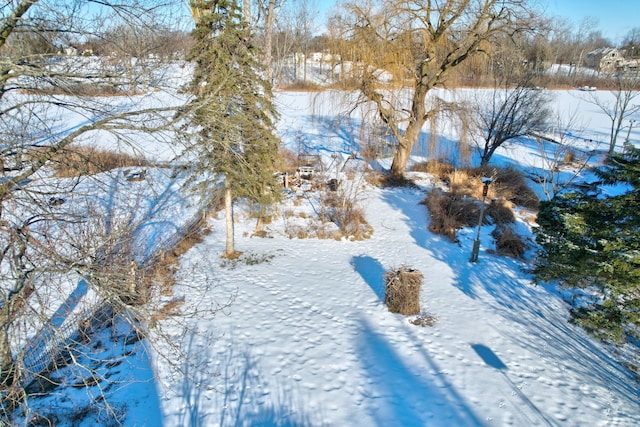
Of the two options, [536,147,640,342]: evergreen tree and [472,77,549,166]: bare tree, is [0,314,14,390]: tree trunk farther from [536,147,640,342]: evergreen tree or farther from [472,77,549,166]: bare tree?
[472,77,549,166]: bare tree

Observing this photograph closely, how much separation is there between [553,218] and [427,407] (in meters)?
5.18

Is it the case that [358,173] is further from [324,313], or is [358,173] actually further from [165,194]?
[324,313]

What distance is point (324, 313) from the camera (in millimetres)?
7109

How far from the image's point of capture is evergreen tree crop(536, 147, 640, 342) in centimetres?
529

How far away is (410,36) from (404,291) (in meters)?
10.9

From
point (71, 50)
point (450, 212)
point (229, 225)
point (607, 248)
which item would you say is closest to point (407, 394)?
point (607, 248)

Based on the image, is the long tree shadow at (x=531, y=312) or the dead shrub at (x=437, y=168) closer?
the long tree shadow at (x=531, y=312)

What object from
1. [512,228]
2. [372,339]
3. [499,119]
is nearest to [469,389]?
[372,339]

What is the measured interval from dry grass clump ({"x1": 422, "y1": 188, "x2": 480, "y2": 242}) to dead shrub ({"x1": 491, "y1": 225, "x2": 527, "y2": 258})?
1334 mm

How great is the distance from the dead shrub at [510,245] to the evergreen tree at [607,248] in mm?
3581

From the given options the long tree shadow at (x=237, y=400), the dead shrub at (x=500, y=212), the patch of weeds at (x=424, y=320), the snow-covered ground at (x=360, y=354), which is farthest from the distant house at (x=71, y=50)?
the dead shrub at (x=500, y=212)

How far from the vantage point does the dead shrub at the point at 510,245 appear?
412 inches

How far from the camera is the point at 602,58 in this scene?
4766cm

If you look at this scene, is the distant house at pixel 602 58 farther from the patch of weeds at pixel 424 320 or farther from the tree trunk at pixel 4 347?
the tree trunk at pixel 4 347
